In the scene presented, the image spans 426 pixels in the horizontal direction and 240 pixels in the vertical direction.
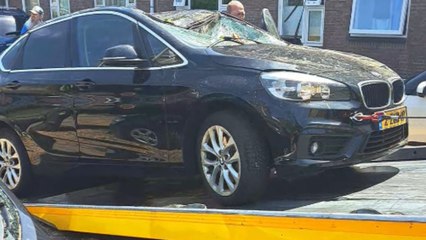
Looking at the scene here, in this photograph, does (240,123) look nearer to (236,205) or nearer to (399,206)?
(236,205)

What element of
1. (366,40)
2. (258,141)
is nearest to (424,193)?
(258,141)

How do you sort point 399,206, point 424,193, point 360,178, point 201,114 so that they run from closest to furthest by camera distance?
point 399,206, point 424,193, point 201,114, point 360,178

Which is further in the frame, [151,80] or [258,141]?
[151,80]

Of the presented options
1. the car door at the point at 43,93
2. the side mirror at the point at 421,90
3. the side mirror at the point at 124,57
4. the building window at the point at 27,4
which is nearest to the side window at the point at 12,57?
the car door at the point at 43,93

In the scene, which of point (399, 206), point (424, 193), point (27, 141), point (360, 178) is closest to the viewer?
point (399, 206)

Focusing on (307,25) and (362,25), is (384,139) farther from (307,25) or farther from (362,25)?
(307,25)

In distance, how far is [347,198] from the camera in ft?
12.5

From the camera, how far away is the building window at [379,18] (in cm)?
1169

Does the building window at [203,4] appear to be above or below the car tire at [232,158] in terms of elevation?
above

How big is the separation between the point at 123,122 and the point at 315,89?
1567 millimetres

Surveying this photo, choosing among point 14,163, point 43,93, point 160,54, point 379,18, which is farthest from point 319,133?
point 379,18

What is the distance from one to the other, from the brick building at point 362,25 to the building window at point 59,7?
241 inches

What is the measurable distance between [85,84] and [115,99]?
0.37 metres

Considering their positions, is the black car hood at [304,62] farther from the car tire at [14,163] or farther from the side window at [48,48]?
the car tire at [14,163]
